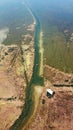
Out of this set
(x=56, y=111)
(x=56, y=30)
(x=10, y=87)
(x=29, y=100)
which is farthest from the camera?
(x=56, y=30)

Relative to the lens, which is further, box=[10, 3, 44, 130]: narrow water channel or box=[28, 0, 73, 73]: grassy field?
box=[28, 0, 73, 73]: grassy field

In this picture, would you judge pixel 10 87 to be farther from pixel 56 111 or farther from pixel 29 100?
pixel 56 111

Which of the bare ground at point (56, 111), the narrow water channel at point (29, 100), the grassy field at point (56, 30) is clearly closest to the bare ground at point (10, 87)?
the narrow water channel at point (29, 100)

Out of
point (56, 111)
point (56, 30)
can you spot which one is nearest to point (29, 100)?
point (56, 111)

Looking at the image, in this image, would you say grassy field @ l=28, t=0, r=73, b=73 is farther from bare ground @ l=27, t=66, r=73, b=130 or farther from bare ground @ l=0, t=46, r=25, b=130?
bare ground @ l=27, t=66, r=73, b=130

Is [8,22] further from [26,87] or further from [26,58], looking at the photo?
[26,87]

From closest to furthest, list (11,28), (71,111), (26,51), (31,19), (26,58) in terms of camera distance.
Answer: (71,111) → (26,58) → (26,51) → (11,28) → (31,19)

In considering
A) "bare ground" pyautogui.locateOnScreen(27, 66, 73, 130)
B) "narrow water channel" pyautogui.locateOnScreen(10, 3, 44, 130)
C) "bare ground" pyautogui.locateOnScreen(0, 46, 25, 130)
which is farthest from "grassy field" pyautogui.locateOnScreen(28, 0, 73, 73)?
"bare ground" pyautogui.locateOnScreen(27, 66, 73, 130)

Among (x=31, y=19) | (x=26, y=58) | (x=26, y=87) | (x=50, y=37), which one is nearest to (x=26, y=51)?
(x=26, y=58)

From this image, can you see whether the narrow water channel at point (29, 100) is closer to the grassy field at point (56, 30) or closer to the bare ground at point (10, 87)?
the bare ground at point (10, 87)

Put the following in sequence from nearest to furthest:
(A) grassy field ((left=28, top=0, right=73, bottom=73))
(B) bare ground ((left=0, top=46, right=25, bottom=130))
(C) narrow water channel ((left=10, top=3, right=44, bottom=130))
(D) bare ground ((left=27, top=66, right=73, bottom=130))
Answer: (D) bare ground ((left=27, top=66, right=73, bottom=130))
(C) narrow water channel ((left=10, top=3, right=44, bottom=130))
(B) bare ground ((left=0, top=46, right=25, bottom=130))
(A) grassy field ((left=28, top=0, right=73, bottom=73))

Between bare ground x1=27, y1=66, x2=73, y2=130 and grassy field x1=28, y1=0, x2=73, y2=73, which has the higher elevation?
grassy field x1=28, y1=0, x2=73, y2=73
